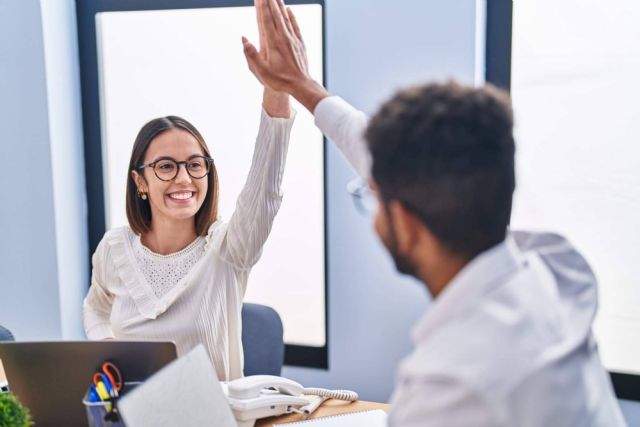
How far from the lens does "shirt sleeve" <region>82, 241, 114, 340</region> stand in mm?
1933

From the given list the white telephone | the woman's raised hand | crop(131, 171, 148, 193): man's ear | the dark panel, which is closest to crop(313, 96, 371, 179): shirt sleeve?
the woman's raised hand

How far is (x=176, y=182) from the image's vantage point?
1825 millimetres

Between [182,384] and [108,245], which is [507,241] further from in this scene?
[108,245]

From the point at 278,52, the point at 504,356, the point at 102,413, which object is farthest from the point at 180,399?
the point at 278,52

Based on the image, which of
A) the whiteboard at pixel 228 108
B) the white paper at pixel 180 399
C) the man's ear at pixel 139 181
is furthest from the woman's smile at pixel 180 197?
the whiteboard at pixel 228 108

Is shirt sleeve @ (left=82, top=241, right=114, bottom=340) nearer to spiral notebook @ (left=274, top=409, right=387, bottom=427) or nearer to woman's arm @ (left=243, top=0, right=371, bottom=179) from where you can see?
spiral notebook @ (left=274, top=409, right=387, bottom=427)

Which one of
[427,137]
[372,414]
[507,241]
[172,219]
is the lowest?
[372,414]

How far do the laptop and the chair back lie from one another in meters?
0.72

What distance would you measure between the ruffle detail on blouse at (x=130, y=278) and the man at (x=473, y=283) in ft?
3.54

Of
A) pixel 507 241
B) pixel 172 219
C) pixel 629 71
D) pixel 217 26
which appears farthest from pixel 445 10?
pixel 507 241

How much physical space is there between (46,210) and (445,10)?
1869 millimetres

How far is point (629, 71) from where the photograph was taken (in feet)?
7.18

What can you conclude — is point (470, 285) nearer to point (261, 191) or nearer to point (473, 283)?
point (473, 283)

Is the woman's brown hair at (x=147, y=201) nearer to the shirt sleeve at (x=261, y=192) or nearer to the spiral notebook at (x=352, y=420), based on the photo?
the shirt sleeve at (x=261, y=192)
